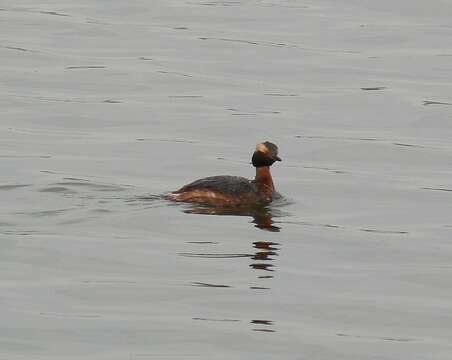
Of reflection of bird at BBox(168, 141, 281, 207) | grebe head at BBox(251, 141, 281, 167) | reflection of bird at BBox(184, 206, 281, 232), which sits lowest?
reflection of bird at BBox(184, 206, 281, 232)

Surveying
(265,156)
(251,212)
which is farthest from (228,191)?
(265,156)

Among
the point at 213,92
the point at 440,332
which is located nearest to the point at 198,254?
the point at 440,332

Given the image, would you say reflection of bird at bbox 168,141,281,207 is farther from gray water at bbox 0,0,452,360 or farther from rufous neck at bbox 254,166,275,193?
gray water at bbox 0,0,452,360

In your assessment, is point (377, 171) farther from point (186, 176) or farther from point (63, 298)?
point (63, 298)

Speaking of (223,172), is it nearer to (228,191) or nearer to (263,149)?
(263,149)

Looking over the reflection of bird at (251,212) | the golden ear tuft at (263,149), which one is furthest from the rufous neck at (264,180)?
the reflection of bird at (251,212)

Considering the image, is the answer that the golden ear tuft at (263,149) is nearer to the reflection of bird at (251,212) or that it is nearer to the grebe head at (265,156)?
the grebe head at (265,156)

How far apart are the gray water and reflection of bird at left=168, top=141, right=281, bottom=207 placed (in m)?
0.24

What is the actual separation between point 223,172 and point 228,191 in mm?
2650

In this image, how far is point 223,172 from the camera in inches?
800

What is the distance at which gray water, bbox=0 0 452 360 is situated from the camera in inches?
518

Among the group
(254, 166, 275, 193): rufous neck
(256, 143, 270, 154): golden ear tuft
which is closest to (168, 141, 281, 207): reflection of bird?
(254, 166, 275, 193): rufous neck

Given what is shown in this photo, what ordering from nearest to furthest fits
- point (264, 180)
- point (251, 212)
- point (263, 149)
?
point (251, 212) → point (264, 180) → point (263, 149)

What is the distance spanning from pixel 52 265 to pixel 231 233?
2.23 meters
